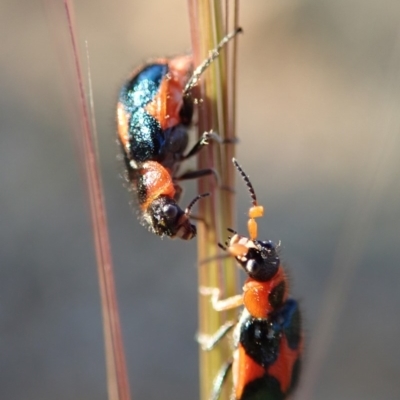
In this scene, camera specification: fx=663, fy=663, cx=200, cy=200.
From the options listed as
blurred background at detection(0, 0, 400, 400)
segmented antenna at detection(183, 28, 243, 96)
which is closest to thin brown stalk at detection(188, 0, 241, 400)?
segmented antenna at detection(183, 28, 243, 96)

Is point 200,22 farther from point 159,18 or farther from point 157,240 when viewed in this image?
point 159,18

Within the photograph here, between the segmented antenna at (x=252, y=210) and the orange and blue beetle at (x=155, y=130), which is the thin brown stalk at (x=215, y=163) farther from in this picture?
the orange and blue beetle at (x=155, y=130)

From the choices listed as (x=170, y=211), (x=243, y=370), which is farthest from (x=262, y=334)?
(x=170, y=211)

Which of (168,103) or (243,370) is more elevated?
(168,103)

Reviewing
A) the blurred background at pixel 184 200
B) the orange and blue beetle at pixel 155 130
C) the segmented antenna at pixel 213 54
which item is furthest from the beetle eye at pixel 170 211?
the blurred background at pixel 184 200

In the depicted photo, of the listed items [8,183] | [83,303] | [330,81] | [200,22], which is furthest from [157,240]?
[200,22]

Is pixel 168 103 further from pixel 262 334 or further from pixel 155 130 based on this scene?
pixel 262 334
